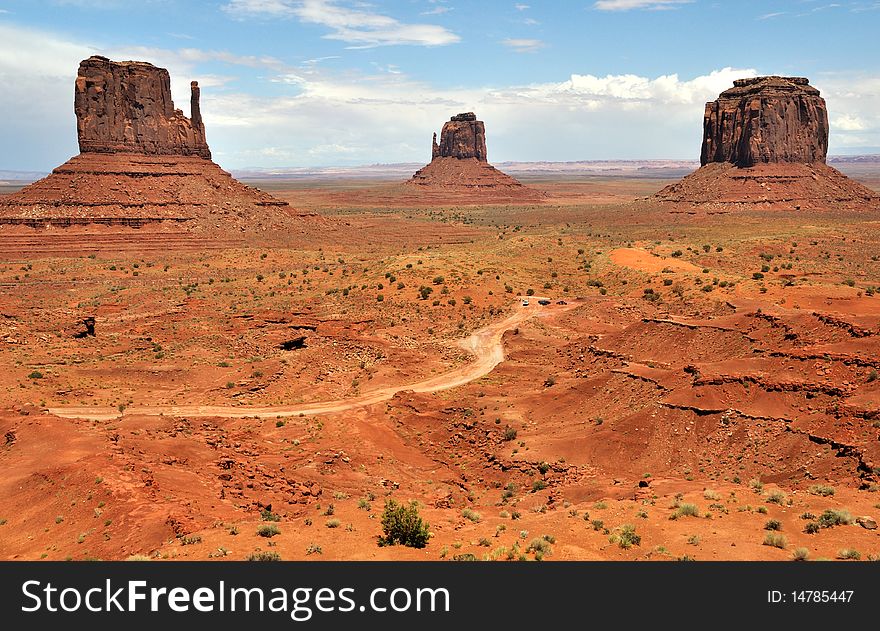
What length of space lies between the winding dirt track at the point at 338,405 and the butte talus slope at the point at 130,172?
62.1 meters

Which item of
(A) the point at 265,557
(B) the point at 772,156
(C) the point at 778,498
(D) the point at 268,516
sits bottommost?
(D) the point at 268,516

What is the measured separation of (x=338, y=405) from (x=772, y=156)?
11627 cm

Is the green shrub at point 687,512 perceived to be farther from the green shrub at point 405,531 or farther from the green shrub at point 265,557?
the green shrub at point 265,557

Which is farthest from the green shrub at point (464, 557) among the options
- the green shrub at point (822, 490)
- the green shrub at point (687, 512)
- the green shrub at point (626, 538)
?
the green shrub at point (822, 490)

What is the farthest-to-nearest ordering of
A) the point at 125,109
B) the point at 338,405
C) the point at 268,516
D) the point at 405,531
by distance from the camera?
the point at 125,109 < the point at 338,405 < the point at 268,516 < the point at 405,531

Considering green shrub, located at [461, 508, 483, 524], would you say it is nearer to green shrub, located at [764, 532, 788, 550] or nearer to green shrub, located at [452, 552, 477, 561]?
green shrub, located at [452, 552, 477, 561]

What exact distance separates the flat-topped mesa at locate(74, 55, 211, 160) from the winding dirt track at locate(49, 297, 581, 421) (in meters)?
71.5

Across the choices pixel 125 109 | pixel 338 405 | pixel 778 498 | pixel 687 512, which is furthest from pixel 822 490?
pixel 125 109

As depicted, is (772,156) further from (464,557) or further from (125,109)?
(464,557)

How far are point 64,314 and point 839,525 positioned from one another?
49.4 m

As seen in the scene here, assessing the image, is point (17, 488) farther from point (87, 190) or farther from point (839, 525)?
point (87, 190)

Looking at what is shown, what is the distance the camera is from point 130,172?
9106 cm

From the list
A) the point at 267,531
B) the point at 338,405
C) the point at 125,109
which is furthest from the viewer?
the point at 125,109

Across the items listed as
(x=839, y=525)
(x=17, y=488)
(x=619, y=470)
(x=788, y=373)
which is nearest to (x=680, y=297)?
(x=788, y=373)
